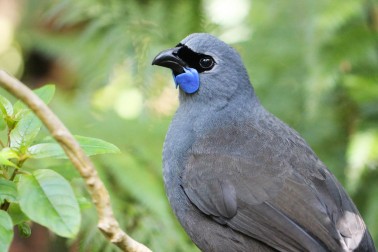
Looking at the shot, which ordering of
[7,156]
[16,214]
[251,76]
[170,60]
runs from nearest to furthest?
[7,156]
[16,214]
[170,60]
[251,76]

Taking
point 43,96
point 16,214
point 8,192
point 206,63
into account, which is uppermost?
point 43,96

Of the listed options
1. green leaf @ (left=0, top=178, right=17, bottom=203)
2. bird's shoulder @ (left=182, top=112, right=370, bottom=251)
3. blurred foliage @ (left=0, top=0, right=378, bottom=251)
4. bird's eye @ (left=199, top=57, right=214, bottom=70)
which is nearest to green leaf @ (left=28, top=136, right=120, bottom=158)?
green leaf @ (left=0, top=178, right=17, bottom=203)

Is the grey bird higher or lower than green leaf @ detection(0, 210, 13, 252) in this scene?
lower

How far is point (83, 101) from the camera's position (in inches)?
216


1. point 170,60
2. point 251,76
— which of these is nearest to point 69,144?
point 170,60

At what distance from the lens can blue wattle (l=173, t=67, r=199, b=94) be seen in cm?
360

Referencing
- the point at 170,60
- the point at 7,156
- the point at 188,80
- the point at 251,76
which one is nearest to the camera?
the point at 7,156

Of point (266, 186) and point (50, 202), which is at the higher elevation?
point (50, 202)

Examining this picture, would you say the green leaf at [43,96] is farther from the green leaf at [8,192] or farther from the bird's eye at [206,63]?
the bird's eye at [206,63]

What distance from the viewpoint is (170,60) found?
139 inches

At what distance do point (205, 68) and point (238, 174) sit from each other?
62cm

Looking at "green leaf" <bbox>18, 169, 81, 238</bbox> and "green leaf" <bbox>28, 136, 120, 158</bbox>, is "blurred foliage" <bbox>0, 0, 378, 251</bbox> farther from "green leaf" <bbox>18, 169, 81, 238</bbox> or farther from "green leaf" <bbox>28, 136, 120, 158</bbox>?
"green leaf" <bbox>18, 169, 81, 238</bbox>

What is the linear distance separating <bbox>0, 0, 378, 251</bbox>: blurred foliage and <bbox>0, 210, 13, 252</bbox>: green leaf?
245cm

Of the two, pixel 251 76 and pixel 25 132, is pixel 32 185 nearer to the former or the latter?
pixel 25 132
